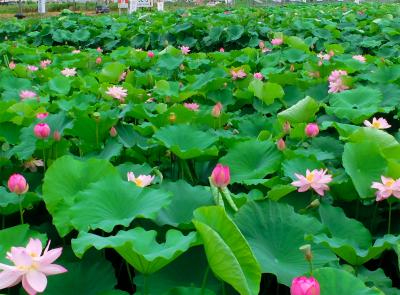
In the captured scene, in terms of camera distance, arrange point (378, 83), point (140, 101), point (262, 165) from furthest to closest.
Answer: point (378, 83)
point (140, 101)
point (262, 165)

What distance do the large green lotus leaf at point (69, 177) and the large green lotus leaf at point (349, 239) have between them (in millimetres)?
450

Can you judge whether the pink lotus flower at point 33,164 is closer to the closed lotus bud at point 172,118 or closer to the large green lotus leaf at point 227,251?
the closed lotus bud at point 172,118

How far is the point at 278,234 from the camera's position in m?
1.02

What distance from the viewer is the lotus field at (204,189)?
870 mm

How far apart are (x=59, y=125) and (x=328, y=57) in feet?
5.45

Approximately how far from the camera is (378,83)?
90.6 inches

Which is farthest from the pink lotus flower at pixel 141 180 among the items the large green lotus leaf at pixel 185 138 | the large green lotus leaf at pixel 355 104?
the large green lotus leaf at pixel 355 104

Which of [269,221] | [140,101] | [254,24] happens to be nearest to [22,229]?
[269,221]

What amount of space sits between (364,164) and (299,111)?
484 mm

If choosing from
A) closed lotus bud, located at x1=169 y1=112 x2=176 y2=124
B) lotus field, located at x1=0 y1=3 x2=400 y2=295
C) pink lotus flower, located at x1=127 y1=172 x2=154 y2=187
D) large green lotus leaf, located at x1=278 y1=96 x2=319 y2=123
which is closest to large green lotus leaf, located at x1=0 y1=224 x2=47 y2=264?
lotus field, located at x1=0 y1=3 x2=400 y2=295

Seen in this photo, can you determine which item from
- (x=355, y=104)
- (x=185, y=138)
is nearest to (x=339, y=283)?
(x=185, y=138)

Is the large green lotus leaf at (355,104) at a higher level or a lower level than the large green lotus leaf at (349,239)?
higher

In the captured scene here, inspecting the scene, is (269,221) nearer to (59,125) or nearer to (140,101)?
(59,125)

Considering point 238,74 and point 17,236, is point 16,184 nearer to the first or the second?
point 17,236
